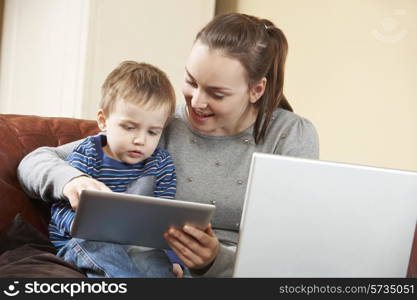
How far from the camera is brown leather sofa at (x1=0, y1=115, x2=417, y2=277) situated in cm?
143

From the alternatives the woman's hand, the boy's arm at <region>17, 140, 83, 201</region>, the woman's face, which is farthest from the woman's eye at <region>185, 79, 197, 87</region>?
the woman's hand

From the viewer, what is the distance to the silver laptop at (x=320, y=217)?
115cm

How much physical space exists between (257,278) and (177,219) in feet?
0.72

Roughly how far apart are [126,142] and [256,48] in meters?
0.41

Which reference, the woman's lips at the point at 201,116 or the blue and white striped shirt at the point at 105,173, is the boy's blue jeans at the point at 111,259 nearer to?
the blue and white striped shirt at the point at 105,173

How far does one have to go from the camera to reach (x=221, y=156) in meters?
A: 1.75

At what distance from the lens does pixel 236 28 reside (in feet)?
5.67

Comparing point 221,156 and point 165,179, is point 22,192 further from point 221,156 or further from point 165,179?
point 221,156

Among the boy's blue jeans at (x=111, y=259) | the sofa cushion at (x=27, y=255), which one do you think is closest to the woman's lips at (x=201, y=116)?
the boy's blue jeans at (x=111, y=259)

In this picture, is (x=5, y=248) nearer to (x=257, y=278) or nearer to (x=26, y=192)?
(x=26, y=192)

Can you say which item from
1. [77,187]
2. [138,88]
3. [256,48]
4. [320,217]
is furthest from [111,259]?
[256,48]

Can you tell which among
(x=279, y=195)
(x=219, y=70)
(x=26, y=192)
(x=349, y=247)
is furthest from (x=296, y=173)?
(x=26, y=192)

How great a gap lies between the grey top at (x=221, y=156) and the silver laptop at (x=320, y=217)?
0.49 metres

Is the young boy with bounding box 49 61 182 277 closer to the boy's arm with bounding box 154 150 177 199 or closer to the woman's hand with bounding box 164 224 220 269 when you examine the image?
the boy's arm with bounding box 154 150 177 199
